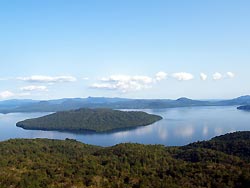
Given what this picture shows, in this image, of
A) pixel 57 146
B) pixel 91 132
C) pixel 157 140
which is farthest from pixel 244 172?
pixel 91 132

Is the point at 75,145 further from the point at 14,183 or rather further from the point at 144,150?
the point at 14,183

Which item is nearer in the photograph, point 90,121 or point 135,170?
point 135,170

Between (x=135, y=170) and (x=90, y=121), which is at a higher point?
Answer: (x=135, y=170)

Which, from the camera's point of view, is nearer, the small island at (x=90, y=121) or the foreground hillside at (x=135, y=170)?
the foreground hillside at (x=135, y=170)
